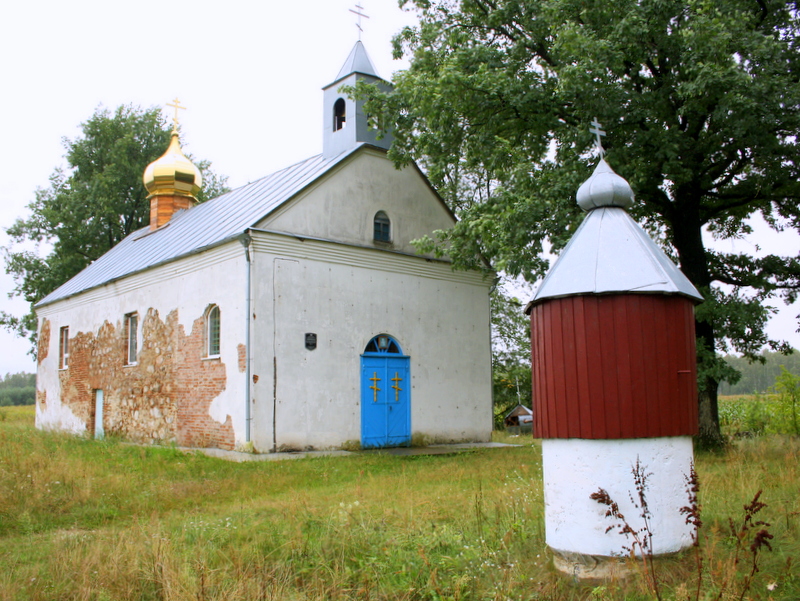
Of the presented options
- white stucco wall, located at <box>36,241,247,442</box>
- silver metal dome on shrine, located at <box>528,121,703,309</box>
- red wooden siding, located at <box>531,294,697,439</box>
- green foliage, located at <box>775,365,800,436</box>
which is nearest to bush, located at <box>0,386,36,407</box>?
white stucco wall, located at <box>36,241,247,442</box>

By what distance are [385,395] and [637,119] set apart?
7850 mm

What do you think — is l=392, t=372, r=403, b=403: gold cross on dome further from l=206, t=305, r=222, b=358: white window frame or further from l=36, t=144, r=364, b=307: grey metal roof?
l=36, t=144, r=364, b=307: grey metal roof

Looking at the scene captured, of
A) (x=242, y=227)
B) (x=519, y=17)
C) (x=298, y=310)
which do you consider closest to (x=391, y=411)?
(x=298, y=310)

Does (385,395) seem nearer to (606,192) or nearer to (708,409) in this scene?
(708,409)

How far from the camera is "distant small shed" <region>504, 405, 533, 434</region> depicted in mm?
23750

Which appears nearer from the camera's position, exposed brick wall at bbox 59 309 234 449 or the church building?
the church building

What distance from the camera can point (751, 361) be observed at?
13.9 metres

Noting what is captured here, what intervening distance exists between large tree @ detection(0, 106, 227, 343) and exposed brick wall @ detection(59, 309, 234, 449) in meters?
11.4

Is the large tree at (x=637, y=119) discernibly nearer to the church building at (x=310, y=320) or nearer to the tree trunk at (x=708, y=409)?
the tree trunk at (x=708, y=409)

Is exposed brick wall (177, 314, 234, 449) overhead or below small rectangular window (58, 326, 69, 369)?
below

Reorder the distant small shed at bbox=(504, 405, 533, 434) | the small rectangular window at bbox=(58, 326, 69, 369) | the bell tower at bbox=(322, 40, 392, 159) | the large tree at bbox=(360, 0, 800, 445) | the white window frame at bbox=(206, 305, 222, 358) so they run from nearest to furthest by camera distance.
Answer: the large tree at bbox=(360, 0, 800, 445) < the white window frame at bbox=(206, 305, 222, 358) < the bell tower at bbox=(322, 40, 392, 159) < the small rectangular window at bbox=(58, 326, 69, 369) < the distant small shed at bbox=(504, 405, 533, 434)

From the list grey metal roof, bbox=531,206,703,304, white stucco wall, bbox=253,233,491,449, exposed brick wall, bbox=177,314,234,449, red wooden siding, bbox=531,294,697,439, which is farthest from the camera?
exposed brick wall, bbox=177,314,234,449

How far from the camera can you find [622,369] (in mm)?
5266

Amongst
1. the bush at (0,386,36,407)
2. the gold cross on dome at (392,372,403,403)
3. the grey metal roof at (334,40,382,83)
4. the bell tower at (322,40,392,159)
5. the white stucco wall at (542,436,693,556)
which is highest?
the grey metal roof at (334,40,382,83)
